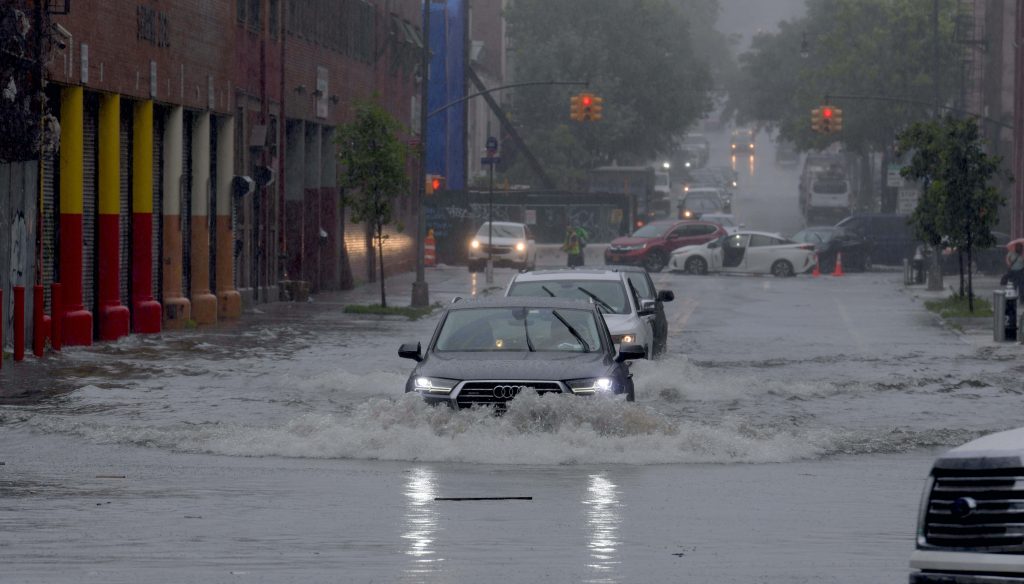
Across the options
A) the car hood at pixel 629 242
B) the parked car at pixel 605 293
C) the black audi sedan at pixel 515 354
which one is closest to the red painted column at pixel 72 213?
the parked car at pixel 605 293

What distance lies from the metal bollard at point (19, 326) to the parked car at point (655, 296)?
27.8ft

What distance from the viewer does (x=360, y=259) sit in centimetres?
5562

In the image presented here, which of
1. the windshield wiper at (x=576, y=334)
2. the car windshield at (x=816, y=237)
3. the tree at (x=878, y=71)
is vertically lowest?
the windshield wiper at (x=576, y=334)

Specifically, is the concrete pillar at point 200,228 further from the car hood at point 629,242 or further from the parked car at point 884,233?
the parked car at point 884,233

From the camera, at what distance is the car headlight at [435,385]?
51.7ft

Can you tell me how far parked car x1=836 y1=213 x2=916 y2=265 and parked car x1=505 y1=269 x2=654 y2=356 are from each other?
4469cm

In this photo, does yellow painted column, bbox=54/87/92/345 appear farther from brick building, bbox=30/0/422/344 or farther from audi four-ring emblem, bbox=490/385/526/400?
audi four-ring emblem, bbox=490/385/526/400

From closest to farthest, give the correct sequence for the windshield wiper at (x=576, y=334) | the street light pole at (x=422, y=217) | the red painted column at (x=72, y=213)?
1. the windshield wiper at (x=576, y=334)
2. the red painted column at (x=72, y=213)
3. the street light pole at (x=422, y=217)

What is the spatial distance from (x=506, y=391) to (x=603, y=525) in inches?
155

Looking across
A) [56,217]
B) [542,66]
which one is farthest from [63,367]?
[542,66]

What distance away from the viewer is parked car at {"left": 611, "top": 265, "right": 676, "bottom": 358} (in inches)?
1058

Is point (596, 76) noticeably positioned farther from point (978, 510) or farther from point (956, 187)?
point (978, 510)

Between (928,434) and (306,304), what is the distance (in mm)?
27632

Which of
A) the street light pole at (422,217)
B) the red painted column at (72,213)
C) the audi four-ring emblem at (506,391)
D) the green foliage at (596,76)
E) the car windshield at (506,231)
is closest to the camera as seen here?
the audi four-ring emblem at (506,391)
